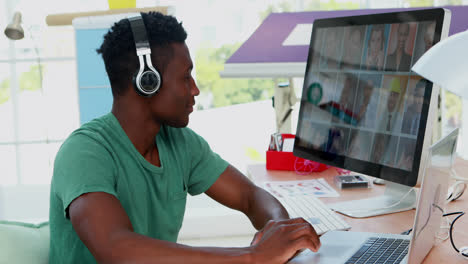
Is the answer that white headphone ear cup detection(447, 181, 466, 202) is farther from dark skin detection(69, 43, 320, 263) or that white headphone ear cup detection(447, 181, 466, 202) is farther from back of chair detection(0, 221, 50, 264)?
back of chair detection(0, 221, 50, 264)

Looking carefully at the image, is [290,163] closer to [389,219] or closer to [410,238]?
[389,219]

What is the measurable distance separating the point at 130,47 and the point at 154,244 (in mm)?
470

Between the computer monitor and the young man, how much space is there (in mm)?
278

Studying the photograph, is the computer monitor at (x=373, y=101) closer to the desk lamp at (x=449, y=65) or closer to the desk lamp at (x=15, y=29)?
the desk lamp at (x=449, y=65)

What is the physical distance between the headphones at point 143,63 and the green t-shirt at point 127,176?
0.41 ft

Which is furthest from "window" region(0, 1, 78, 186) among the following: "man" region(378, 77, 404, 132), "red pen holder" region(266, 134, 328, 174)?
"man" region(378, 77, 404, 132)

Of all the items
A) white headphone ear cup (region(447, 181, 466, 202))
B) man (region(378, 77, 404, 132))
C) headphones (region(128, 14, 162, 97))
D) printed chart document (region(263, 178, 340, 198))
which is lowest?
printed chart document (region(263, 178, 340, 198))

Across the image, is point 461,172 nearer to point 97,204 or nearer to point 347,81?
point 347,81

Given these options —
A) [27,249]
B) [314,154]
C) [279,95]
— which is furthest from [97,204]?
[279,95]

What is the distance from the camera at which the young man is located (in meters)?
0.96

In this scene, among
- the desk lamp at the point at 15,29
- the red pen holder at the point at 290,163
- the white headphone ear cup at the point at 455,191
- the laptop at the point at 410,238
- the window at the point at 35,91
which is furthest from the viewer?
the window at the point at 35,91

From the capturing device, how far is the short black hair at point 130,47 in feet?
3.95

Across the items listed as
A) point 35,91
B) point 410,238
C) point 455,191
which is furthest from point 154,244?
point 35,91

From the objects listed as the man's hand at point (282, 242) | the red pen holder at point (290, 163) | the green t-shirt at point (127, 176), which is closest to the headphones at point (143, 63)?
the green t-shirt at point (127, 176)
